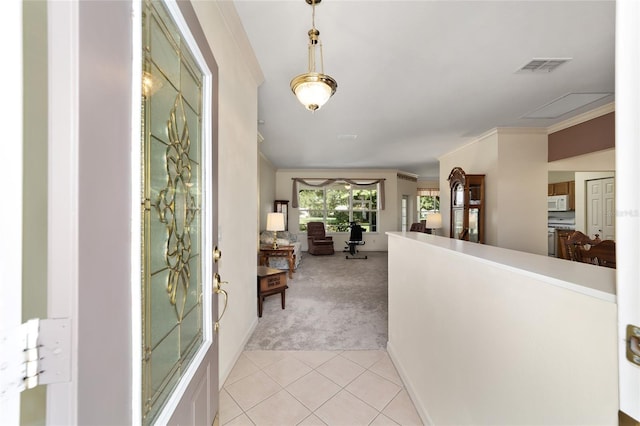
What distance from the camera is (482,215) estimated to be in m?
4.34

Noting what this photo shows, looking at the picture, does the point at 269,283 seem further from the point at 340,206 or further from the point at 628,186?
the point at 340,206

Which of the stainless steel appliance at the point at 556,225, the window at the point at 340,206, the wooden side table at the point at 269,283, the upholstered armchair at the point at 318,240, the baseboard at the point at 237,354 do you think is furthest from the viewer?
the window at the point at 340,206

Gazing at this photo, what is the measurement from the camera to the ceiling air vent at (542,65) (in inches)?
89.1

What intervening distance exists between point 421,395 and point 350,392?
494mm

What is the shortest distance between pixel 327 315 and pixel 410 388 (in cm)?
147

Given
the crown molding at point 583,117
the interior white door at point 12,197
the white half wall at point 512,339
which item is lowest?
the white half wall at point 512,339

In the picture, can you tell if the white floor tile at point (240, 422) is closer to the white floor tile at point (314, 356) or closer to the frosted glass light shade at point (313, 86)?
the white floor tile at point (314, 356)

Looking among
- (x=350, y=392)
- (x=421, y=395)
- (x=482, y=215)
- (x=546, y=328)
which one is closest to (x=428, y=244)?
(x=546, y=328)

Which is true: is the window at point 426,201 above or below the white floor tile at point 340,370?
above

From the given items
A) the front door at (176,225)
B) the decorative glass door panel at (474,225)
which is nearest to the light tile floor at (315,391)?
the front door at (176,225)

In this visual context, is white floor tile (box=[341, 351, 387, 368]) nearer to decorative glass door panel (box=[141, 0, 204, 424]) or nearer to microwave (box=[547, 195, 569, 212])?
Result: decorative glass door panel (box=[141, 0, 204, 424])

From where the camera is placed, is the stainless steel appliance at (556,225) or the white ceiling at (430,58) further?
the stainless steel appliance at (556,225)

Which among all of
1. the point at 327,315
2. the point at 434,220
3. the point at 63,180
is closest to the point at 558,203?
the point at 434,220

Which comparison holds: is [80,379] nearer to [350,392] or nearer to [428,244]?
[428,244]
